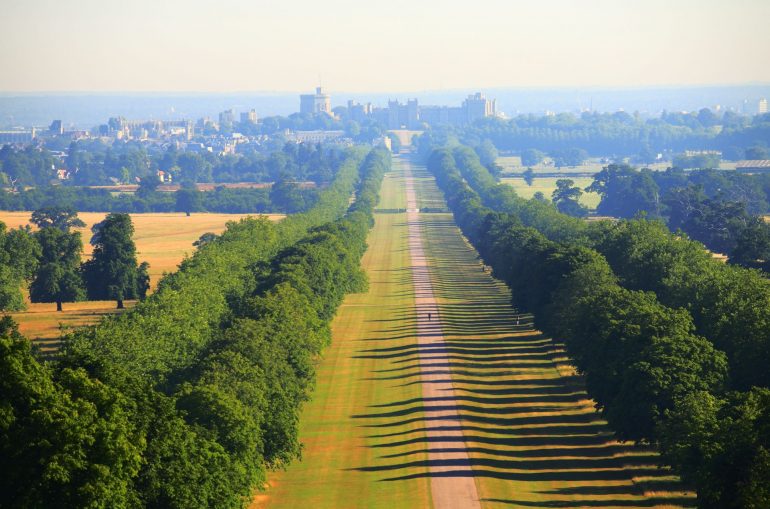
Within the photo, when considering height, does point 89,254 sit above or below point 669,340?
below

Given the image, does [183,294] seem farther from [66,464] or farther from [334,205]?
[334,205]

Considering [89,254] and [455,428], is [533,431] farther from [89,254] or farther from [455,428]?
[89,254]

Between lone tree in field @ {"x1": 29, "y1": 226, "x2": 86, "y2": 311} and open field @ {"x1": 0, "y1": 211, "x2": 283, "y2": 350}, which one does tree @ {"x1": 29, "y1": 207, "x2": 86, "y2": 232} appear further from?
lone tree in field @ {"x1": 29, "y1": 226, "x2": 86, "y2": 311}

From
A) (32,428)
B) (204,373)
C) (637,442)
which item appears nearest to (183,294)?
(204,373)

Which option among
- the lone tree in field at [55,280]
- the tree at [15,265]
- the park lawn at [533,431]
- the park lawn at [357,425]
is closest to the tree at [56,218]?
the lone tree in field at [55,280]

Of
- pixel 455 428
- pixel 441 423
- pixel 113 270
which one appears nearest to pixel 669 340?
pixel 455 428

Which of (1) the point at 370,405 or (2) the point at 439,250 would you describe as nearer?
(1) the point at 370,405
